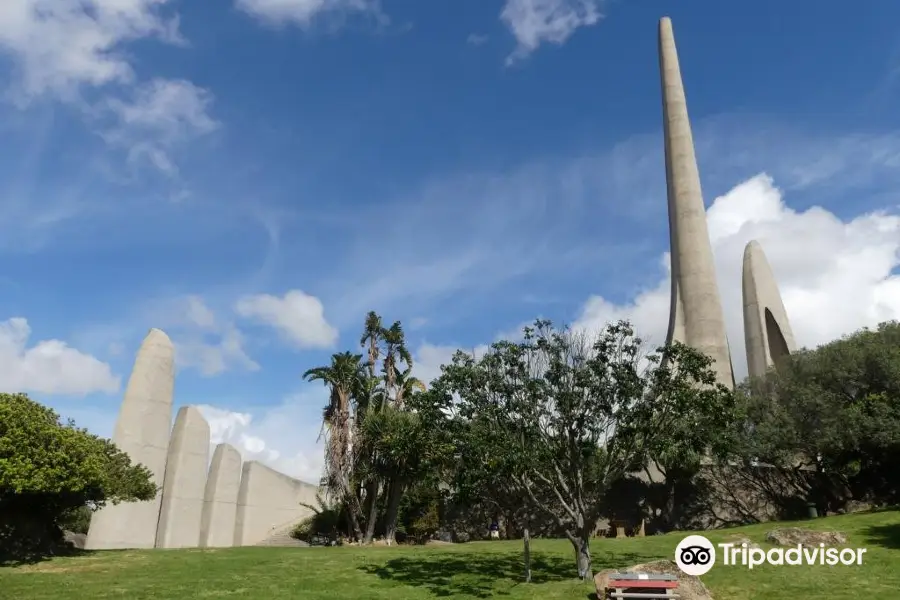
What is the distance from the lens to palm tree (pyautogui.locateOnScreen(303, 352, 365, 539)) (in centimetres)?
3052

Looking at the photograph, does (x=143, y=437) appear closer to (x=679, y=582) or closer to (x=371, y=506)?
(x=371, y=506)

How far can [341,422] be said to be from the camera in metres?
31.3

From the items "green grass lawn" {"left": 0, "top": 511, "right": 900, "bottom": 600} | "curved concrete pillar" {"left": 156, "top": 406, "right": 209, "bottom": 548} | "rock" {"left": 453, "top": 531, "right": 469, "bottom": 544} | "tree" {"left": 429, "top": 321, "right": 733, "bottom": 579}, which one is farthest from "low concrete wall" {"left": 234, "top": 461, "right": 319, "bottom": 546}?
"tree" {"left": 429, "top": 321, "right": 733, "bottom": 579}

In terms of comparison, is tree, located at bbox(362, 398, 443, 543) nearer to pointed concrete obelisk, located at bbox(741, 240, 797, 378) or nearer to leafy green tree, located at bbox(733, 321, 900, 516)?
leafy green tree, located at bbox(733, 321, 900, 516)

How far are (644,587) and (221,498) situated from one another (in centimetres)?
2911

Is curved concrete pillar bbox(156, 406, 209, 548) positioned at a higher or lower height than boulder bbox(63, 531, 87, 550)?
higher

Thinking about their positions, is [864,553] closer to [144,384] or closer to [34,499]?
[34,499]

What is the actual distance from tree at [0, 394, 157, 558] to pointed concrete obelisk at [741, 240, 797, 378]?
1705 inches

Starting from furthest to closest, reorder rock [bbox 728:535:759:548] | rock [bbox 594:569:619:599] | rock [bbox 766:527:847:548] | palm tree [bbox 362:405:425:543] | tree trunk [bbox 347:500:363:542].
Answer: tree trunk [bbox 347:500:363:542]
palm tree [bbox 362:405:425:543]
rock [bbox 728:535:759:548]
rock [bbox 766:527:847:548]
rock [bbox 594:569:619:599]

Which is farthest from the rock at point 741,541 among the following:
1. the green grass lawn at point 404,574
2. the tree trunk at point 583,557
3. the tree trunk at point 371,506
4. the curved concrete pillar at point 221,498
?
the curved concrete pillar at point 221,498

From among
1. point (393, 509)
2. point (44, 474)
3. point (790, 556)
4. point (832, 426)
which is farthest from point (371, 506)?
point (832, 426)

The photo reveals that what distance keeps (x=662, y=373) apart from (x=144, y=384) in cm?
2616

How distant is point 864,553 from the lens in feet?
58.1

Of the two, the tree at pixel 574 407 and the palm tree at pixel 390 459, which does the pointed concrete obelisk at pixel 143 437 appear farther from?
the tree at pixel 574 407
